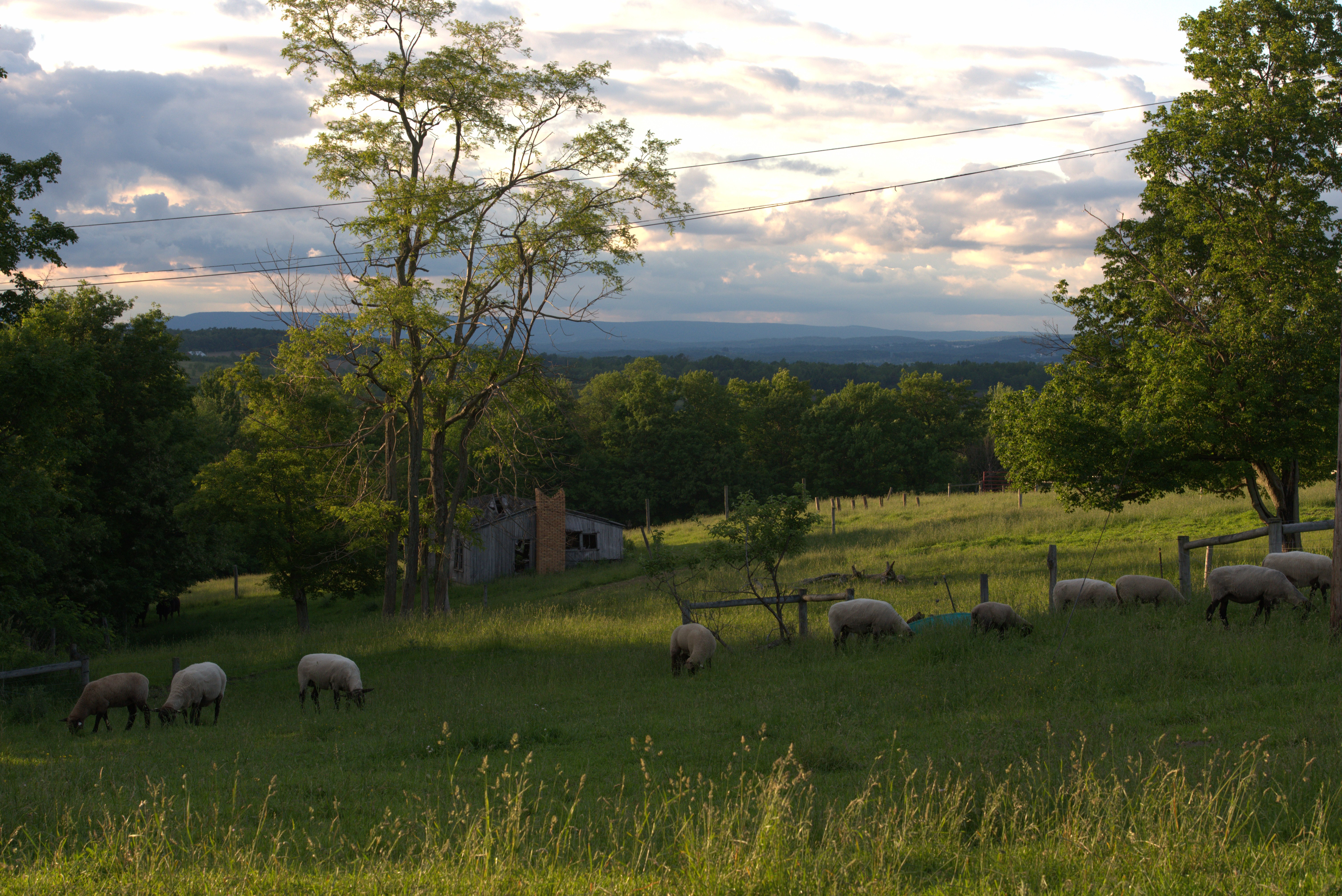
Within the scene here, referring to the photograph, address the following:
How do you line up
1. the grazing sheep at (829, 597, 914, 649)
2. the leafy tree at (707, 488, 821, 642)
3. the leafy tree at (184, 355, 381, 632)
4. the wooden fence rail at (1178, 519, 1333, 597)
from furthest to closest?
the leafy tree at (184, 355, 381, 632)
the leafy tree at (707, 488, 821, 642)
the grazing sheep at (829, 597, 914, 649)
the wooden fence rail at (1178, 519, 1333, 597)

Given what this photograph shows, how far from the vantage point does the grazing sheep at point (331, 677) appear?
1490 centimetres

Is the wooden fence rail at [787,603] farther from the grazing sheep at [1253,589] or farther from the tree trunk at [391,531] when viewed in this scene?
the tree trunk at [391,531]

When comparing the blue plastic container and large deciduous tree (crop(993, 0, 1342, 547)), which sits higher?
large deciduous tree (crop(993, 0, 1342, 547))

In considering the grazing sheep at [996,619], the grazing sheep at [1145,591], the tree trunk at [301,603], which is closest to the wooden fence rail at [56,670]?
the grazing sheep at [996,619]

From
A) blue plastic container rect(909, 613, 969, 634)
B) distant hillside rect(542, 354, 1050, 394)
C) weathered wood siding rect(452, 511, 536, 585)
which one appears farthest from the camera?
distant hillside rect(542, 354, 1050, 394)

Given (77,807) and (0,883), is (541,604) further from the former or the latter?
(0,883)

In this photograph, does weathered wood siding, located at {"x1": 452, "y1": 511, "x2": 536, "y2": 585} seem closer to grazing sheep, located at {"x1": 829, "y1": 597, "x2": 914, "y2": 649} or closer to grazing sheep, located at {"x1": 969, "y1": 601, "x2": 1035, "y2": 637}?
grazing sheep, located at {"x1": 829, "y1": 597, "x2": 914, "y2": 649}

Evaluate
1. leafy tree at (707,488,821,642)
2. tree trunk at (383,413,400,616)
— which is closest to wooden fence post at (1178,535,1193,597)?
leafy tree at (707,488,821,642)

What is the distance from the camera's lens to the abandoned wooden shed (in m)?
48.1

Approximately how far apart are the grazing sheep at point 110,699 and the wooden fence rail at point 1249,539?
18.4 m

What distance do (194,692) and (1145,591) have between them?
17.0 m

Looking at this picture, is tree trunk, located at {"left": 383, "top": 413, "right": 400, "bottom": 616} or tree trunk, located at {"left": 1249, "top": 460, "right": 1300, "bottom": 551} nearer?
tree trunk, located at {"left": 1249, "top": 460, "right": 1300, "bottom": 551}

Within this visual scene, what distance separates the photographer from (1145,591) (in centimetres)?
1631

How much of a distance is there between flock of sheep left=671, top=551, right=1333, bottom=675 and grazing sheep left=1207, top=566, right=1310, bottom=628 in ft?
0.03
